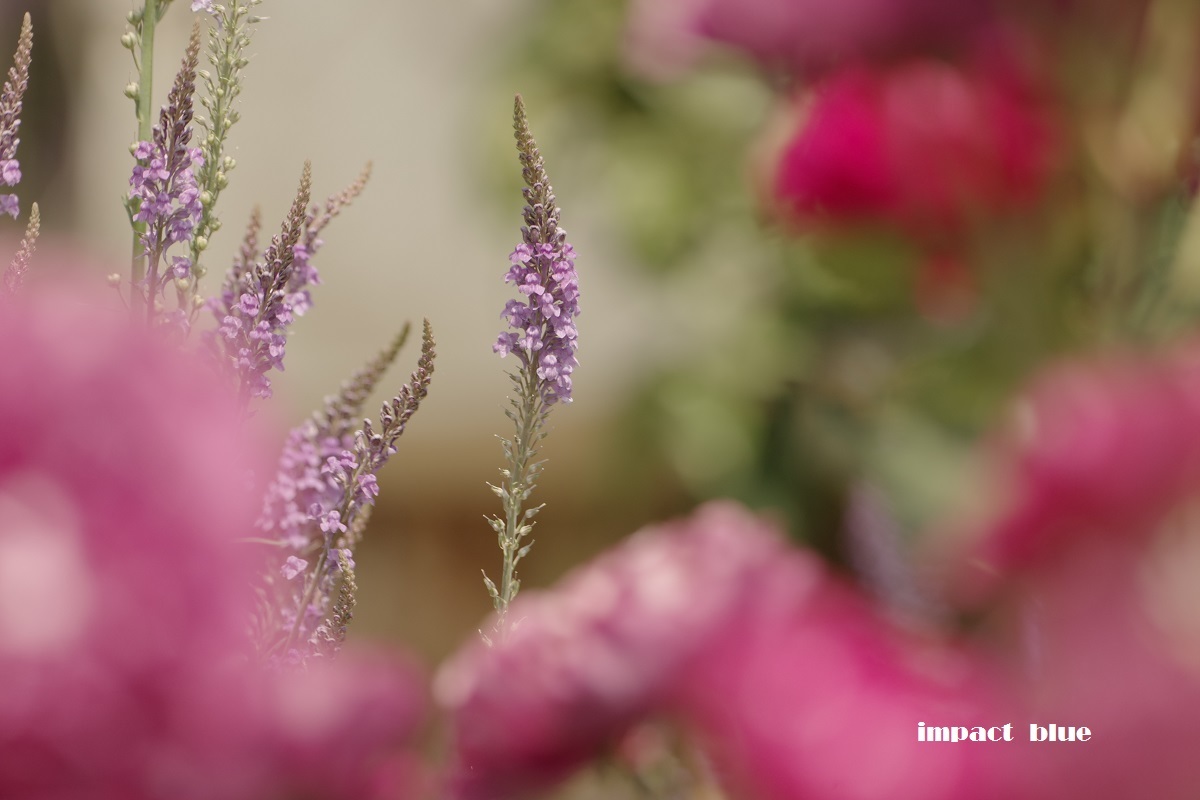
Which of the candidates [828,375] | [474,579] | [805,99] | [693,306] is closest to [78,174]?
[474,579]

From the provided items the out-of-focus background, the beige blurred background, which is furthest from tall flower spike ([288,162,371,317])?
the out-of-focus background

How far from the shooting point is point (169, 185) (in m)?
0.31

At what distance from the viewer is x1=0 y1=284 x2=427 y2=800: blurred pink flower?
0.16 meters

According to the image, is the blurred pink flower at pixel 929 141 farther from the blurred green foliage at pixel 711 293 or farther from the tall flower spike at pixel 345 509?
the blurred green foliage at pixel 711 293

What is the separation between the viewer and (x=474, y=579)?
0.76 m

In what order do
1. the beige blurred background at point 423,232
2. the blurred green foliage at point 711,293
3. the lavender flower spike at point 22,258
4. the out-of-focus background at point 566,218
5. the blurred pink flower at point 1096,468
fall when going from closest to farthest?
the blurred pink flower at point 1096,468
the lavender flower spike at point 22,258
the beige blurred background at point 423,232
the blurred green foliage at point 711,293
the out-of-focus background at point 566,218

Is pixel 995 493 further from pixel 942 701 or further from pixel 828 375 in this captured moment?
pixel 828 375

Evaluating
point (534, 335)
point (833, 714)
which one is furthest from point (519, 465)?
point (833, 714)

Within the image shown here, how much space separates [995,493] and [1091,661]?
0.03 metres

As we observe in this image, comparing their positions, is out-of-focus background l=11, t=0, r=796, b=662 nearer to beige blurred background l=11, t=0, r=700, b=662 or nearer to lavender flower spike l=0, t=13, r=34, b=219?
beige blurred background l=11, t=0, r=700, b=662

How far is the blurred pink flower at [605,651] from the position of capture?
0.19 metres

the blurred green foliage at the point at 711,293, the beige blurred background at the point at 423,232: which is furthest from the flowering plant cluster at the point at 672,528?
the blurred green foliage at the point at 711,293

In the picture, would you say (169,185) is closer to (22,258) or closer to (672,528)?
(22,258)

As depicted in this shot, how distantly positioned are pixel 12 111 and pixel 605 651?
9.2 inches
